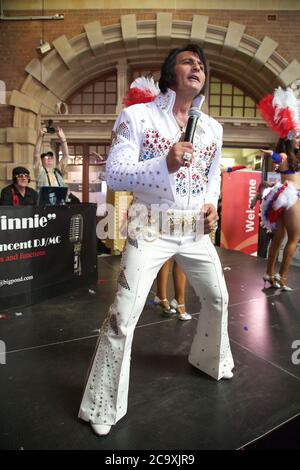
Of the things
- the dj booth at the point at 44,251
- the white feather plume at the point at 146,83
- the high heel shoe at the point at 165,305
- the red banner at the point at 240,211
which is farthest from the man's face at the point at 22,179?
the red banner at the point at 240,211

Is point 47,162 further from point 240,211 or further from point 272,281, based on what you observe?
point 240,211

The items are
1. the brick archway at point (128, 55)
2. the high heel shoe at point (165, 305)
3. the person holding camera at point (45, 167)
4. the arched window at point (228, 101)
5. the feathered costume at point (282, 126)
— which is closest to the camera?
the high heel shoe at point (165, 305)

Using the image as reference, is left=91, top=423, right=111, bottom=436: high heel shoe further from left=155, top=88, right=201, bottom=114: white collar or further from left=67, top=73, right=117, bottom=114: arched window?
left=67, top=73, right=117, bottom=114: arched window

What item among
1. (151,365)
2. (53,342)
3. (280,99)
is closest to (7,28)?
(280,99)

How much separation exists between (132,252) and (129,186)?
13.0 inches

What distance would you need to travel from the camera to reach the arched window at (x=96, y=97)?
32.0 ft

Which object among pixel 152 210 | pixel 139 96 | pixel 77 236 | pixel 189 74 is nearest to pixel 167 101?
pixel 189 74

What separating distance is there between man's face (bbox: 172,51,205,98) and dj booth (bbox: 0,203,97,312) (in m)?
2.26

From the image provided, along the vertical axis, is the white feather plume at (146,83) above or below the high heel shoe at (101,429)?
above

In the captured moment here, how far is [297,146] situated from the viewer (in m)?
3.87

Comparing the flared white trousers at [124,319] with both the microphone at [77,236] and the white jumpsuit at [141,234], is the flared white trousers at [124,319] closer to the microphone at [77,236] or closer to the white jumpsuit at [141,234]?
the white jumpsuit at [141,234]

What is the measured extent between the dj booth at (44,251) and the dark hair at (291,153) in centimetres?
242

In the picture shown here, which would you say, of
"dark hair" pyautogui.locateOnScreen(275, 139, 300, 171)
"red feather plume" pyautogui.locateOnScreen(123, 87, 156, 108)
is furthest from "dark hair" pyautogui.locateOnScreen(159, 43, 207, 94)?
"dark hair" pyautogui.locateOnScreen(275, 139, 300, 171)

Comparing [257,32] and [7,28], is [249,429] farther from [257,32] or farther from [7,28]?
[7,28]
